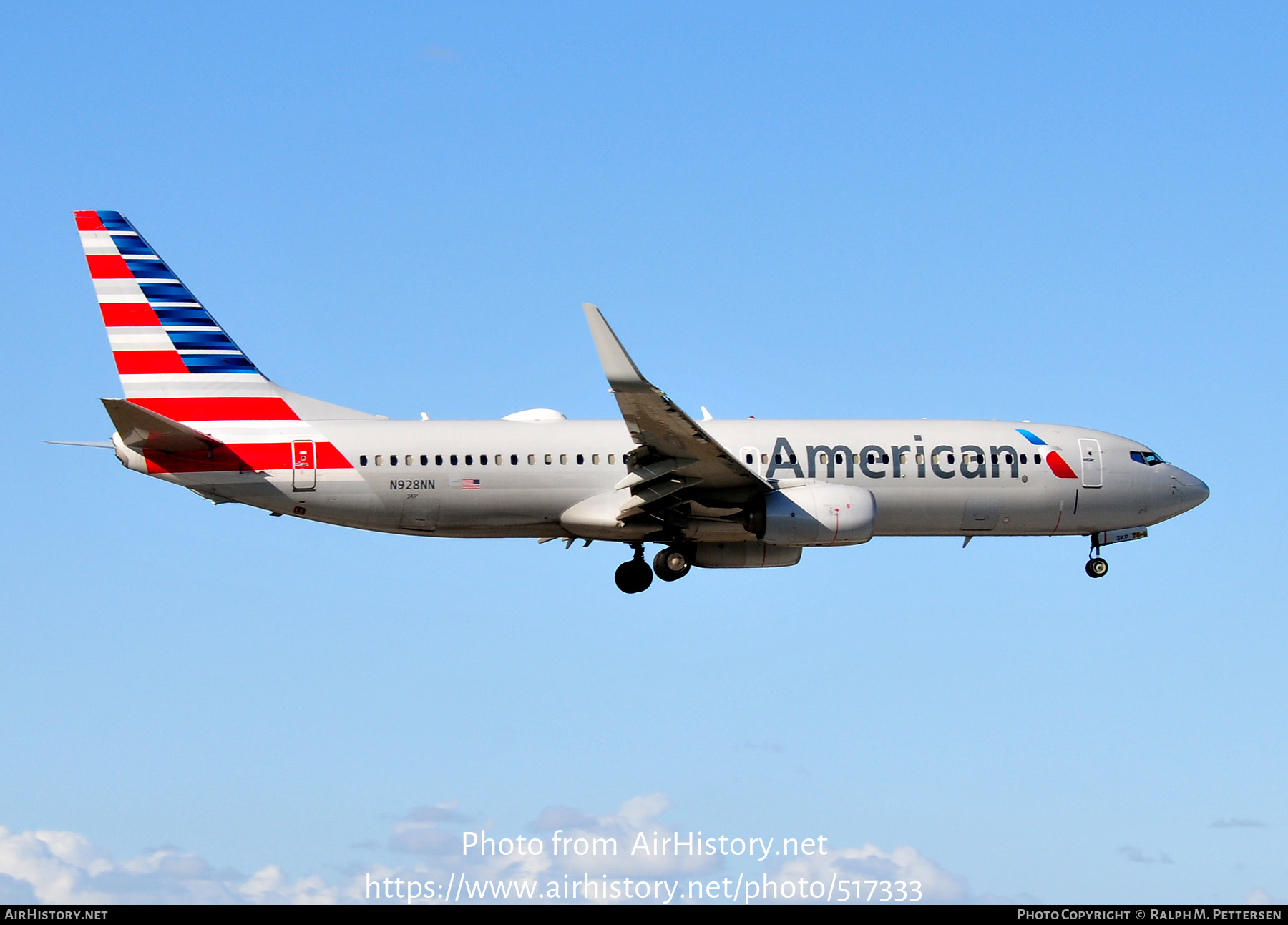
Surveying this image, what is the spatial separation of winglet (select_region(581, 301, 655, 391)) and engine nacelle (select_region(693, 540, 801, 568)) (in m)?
7.33

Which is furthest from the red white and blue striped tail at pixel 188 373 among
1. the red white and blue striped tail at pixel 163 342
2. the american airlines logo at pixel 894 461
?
the american airlines logo at pixel 894 461

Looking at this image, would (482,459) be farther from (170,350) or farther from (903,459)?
(903,459)

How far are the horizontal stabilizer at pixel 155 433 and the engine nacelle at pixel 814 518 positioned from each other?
44.6 feet

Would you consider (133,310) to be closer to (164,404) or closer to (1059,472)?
(164,404)

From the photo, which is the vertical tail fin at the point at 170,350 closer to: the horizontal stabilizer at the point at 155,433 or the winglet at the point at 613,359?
the horizontal stabilizer at the point at 155,433

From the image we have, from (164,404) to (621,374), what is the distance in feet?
41.7

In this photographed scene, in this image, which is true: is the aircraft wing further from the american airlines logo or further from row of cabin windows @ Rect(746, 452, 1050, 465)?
A: the american airlines logo

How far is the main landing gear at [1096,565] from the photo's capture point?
1662 inches

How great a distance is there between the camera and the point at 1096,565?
139 ft

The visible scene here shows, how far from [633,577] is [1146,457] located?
14.8m

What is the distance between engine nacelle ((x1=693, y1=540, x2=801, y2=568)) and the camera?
3978cm

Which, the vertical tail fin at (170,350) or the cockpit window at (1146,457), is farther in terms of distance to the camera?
the cockpit window at (1146,457)
